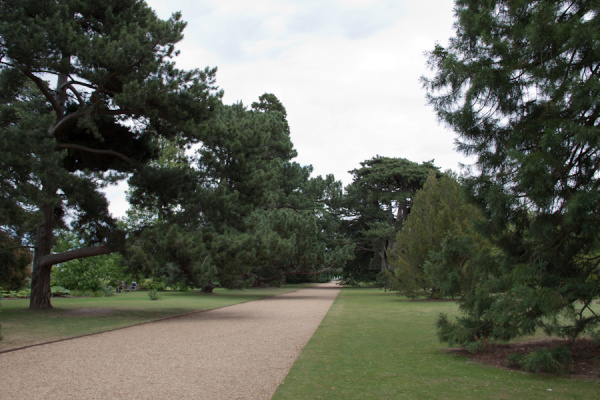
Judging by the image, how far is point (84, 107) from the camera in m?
14.2

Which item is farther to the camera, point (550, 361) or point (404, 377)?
point (404, 377)

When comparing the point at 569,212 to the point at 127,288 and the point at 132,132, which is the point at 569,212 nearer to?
the point at 132,132

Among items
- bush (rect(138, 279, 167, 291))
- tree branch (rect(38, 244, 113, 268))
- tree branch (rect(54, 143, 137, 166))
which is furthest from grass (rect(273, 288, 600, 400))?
bush (rect(138, 279, 167, 291))

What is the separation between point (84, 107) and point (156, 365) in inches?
425

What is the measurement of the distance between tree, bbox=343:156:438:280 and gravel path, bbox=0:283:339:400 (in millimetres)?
25977

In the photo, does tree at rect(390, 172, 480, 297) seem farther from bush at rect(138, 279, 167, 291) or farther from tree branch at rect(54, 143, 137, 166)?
bush at rect(138, 279, 167, 291)

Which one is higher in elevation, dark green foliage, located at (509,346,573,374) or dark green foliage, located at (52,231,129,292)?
dark green foliage, located at (52,231,129,292)

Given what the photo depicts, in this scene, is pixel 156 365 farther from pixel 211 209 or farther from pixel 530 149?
pixel 211 209

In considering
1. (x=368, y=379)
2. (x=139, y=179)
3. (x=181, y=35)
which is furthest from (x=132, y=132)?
(x=368, y=379)

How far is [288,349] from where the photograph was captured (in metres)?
8.06

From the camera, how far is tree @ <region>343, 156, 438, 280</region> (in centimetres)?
3900

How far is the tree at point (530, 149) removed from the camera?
17.0 ft

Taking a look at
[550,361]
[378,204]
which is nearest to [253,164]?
[550,361]

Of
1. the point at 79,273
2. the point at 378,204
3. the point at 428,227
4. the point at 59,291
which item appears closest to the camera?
the point at 428,227
